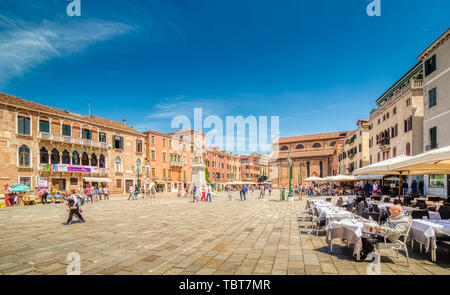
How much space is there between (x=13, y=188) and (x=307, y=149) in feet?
224

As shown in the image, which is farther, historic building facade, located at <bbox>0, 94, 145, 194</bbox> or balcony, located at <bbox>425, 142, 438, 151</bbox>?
historic building facade, located at <bbox>0, 94, 145, 194</bbox>

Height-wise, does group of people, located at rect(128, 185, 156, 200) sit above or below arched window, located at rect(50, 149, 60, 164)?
below

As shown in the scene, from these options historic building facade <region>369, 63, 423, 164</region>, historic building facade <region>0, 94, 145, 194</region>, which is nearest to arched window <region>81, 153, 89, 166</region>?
historic building facade <region>0, 94, 145, 194</region>

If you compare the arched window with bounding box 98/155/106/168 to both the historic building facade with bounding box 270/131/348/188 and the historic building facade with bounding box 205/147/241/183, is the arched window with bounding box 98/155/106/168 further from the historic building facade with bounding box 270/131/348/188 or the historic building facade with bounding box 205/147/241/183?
the historic building facade with bounding box 270/131/348/188

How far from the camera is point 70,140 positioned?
97.3 ft

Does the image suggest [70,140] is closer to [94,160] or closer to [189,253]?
[94,160]

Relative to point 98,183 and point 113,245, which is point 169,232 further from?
point 98,183

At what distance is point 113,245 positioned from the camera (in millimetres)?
6496

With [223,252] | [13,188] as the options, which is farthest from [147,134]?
[223,252]

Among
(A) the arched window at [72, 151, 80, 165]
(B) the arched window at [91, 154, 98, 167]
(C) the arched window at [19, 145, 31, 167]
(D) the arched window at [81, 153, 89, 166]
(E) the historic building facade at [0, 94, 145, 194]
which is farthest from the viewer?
(B) the arched window at [91, 154, 98, 167]

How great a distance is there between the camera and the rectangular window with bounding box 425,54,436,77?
1989cm

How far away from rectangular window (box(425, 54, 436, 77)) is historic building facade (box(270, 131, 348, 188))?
4525 centimetres

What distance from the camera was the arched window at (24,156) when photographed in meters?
25.2

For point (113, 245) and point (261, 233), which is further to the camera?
point (261, 233)
